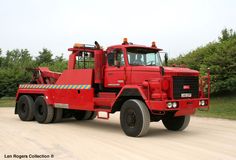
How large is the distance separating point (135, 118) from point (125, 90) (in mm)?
905

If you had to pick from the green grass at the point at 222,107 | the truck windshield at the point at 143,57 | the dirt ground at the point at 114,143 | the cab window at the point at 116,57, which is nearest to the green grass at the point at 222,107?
the green grass at the point at 222,107

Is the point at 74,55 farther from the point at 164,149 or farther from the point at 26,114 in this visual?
the point at 164,149

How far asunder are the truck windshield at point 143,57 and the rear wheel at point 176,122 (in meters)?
1.89

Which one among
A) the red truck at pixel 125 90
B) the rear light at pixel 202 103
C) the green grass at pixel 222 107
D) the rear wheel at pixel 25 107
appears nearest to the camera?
the red truck at pixel 125 90

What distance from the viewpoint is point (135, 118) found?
1062 centimetres

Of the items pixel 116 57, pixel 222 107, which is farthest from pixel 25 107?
pixel 222 107

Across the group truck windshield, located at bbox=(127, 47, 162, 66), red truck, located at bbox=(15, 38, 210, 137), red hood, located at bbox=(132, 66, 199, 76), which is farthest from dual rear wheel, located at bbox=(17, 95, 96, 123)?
red hood, located at bbox=(132, 66, 199, 76)

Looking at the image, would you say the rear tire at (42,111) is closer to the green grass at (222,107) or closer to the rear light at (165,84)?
the rear light at (165,84)

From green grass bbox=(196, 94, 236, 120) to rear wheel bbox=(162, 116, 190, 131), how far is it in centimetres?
512

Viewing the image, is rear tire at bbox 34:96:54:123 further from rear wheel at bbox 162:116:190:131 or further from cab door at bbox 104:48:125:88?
rear wheel at bbox 162:116:190:131

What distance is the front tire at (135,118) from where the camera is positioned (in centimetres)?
1034

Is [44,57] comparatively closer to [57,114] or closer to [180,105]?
[57,114]

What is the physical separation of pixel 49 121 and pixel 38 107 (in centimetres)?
91

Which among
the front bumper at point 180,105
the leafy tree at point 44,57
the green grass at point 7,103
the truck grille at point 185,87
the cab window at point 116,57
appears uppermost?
the leafy tree at point 44,57
